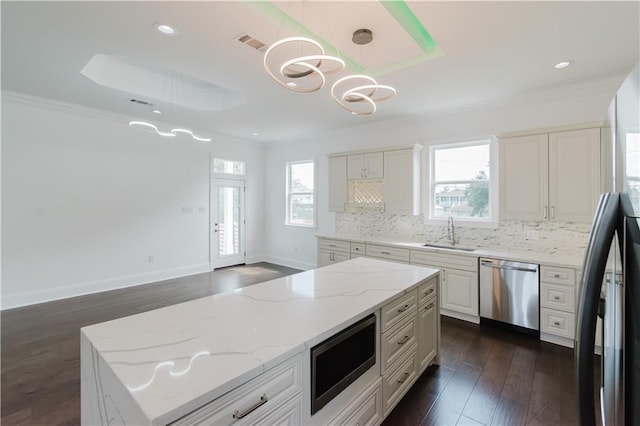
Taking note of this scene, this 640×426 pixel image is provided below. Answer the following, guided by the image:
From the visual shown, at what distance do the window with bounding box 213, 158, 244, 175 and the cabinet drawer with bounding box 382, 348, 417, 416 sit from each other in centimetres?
552

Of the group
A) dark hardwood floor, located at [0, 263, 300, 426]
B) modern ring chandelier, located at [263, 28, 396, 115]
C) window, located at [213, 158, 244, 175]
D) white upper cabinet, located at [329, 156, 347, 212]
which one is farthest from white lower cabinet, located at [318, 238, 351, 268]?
window, located at [213, 158, 244, 175]

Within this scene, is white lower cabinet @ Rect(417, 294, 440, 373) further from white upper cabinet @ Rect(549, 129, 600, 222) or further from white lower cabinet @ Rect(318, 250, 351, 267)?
white lower cabinet @ Rect(318, 250, 351, 267)

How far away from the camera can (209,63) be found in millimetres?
3010

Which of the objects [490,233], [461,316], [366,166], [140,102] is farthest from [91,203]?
[490,233]

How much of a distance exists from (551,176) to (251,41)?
11.6 ft

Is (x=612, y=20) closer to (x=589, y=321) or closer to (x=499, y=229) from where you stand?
(x=499, y=229)

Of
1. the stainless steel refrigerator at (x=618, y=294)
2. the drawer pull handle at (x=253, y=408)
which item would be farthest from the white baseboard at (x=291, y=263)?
the stainless steel refrigerator at (x=618, y=294)

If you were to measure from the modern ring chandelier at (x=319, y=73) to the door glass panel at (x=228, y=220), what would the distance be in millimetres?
3649

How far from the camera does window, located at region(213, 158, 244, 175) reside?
6.43 meters

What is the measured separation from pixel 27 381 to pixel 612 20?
559 cm

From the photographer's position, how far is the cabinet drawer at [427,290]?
7.63 feet

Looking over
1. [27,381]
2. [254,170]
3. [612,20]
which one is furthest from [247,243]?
[612,20]

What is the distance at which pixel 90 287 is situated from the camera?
186 inches

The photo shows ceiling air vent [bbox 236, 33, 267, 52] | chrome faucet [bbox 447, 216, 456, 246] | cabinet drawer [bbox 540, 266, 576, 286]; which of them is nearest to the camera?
ceiling air vent [bbox 236, 33, 267, 52]
